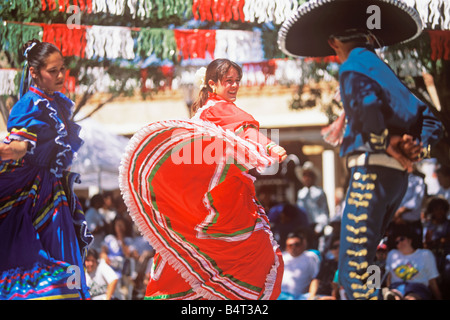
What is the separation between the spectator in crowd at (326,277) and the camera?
16.5 feet

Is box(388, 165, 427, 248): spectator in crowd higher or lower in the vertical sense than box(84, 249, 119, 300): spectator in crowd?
higher

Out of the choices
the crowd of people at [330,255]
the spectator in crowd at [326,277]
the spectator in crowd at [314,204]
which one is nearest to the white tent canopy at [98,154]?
the crowd of people at [330,255]

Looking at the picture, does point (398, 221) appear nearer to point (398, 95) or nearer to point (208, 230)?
point (398, 95)

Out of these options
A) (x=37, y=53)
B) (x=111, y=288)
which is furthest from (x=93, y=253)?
(x=37, y=53)

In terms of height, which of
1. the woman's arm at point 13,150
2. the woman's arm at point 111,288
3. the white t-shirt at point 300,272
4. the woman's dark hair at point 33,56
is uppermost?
the woman's dark hair at point 33,56

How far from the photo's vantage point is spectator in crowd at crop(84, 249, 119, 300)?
5.61 m

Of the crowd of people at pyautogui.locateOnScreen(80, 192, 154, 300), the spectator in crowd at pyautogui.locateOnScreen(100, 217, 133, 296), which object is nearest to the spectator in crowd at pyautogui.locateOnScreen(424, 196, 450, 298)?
the crowd of people at pyautogui.locateOnScreen(80, 192, 154, 300)

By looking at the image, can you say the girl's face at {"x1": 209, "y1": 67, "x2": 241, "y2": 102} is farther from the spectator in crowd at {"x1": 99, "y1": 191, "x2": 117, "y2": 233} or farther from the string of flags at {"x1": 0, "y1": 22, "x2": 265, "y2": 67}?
the spectator in crowd at {"x1": 99, "y1": 191, "x2": 117, "y2": 233}

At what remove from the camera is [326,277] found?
5.14 m

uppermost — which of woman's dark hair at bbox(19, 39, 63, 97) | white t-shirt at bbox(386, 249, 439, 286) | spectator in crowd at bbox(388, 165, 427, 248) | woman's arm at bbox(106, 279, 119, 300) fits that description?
woman's dark hair at bbox(19, 39, 63, 97)

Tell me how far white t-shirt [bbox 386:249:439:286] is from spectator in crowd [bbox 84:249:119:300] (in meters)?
2.17

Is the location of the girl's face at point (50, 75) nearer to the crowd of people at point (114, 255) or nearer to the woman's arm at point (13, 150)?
the woman's arm at point (13, 150)

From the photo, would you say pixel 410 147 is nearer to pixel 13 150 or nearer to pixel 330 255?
pixel 330 255
